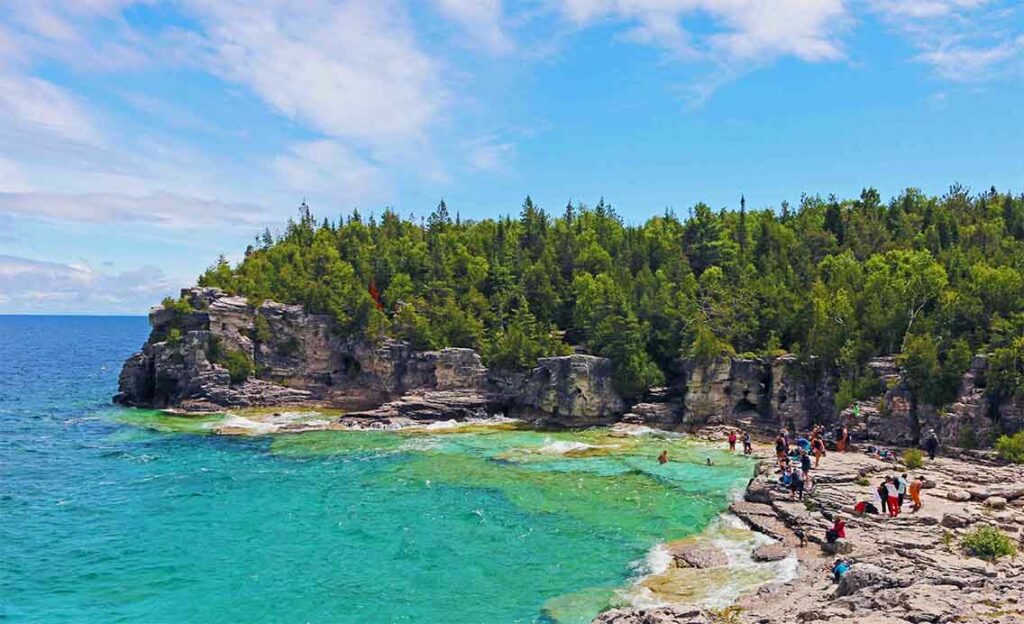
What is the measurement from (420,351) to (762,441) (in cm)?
3673

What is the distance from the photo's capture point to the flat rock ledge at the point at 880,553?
2112 cm

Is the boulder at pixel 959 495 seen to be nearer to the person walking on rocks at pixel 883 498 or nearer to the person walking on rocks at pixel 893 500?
the person walking on rocks at pixel 893 500

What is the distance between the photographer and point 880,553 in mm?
29234

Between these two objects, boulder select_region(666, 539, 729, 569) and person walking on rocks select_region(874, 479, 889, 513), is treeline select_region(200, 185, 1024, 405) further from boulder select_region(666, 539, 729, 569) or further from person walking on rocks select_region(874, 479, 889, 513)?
boulder select_region(666, 539, 729, 569)

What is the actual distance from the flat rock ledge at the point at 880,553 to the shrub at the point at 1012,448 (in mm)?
1385

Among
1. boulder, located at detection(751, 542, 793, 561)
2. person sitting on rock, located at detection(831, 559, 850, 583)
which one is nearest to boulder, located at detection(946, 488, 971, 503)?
boulder, located at detection(751, 542, 793, 561)

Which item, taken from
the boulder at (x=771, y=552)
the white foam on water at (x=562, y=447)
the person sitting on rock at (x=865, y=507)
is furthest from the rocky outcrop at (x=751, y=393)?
the boulder at (x=771, y=552)

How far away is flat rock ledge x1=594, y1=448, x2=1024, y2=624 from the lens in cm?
2112

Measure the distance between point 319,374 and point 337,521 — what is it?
4513 centimetres

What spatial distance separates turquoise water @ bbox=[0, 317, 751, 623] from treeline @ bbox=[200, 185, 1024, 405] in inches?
548

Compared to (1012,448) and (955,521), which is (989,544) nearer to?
(955,521)

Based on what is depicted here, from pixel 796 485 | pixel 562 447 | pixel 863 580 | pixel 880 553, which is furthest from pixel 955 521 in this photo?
pixel 562 447

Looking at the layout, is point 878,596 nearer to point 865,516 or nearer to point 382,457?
point 865,516

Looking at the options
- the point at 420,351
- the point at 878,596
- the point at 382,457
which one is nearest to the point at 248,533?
the point at 382,457
